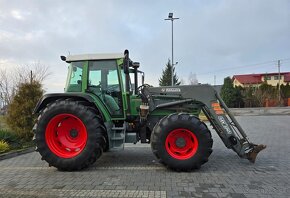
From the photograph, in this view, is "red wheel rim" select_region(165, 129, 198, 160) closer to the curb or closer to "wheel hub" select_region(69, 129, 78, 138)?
"wheel hub" select_region(69, 129, 78, 138)

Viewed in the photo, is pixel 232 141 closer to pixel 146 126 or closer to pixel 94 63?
pixel 146 126

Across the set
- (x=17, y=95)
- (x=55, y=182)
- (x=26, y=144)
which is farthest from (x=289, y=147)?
(x=17, y=95)

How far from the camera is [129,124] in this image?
7984 millimetres

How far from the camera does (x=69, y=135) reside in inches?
297

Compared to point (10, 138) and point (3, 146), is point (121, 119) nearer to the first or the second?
point (3, 146)

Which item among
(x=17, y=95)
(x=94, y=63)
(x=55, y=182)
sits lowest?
(x=55, y=182)

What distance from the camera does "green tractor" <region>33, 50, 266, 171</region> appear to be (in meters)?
6.97

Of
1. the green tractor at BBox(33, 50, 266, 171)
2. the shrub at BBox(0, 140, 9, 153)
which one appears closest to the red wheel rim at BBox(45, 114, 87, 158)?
the green tractor at BBox(33, 50, 266, 171)

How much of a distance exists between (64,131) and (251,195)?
448cm

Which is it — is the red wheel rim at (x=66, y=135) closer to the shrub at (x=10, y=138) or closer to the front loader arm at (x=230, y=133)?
the front loader arm at (x=230, y=133)

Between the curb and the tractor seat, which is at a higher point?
the tractor seat

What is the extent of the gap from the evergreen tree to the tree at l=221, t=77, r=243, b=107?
37117mm

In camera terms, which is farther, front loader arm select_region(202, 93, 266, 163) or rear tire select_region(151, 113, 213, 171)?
front loader arm select_region(202, 93, 266, 163)

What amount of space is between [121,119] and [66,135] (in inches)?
54.6
